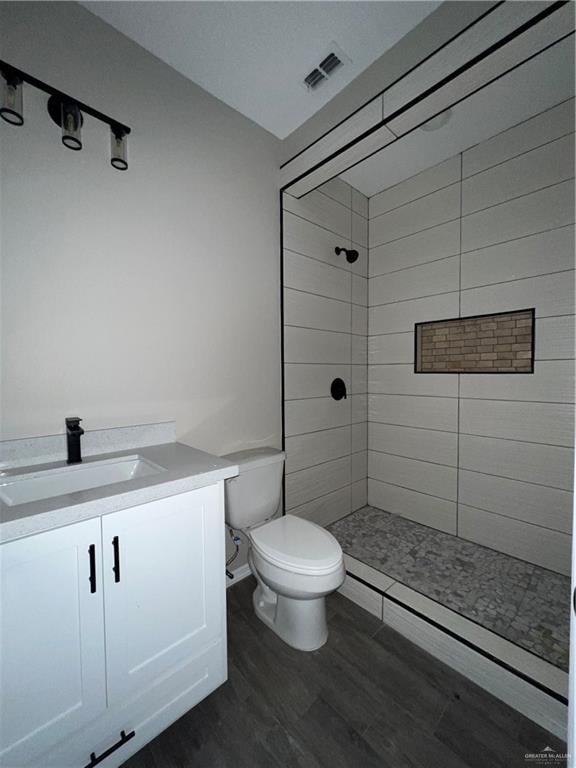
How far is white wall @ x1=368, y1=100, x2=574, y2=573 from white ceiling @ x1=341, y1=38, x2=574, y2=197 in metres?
0.08

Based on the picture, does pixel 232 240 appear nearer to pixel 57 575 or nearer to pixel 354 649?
pixel 57 575

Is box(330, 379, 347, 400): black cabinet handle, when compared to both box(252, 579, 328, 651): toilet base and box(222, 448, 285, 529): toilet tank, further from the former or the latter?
box(252, 579, 328, 651): toilet base

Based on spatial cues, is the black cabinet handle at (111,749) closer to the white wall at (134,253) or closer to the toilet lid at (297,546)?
the toilet lid at (297,546)

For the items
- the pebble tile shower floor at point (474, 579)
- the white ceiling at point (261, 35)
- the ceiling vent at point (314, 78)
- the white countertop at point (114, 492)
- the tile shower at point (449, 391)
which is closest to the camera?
the white countertop at point (114, 492)

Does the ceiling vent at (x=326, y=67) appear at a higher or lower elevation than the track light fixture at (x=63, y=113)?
higher

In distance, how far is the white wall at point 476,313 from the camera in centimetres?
174

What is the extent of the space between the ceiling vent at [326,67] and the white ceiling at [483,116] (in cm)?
68

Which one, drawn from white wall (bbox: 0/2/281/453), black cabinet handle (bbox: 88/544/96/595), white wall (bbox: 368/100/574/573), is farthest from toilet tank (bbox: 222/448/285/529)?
white wall (bbox: 368/100/574/573)

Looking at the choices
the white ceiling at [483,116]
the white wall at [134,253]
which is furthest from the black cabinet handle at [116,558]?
the white ceiling at [483,116]

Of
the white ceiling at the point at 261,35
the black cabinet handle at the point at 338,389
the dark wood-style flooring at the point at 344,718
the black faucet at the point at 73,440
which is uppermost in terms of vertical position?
the white ceiling at the point at 261,35

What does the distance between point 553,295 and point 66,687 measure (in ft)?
8.70

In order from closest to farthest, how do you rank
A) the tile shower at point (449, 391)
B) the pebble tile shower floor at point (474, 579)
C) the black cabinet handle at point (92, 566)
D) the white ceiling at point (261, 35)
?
1. the black cabinet handle at point (92, 566)
2. the white ceiling at point (261, 35)
3. the pebble tile shower floor at point (474, 579)
4. the tile shower at point (449, 391)

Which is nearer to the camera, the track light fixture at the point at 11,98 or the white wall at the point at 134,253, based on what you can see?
the track light fixture at the point at 11,98

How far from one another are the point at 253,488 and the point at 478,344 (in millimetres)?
1704
